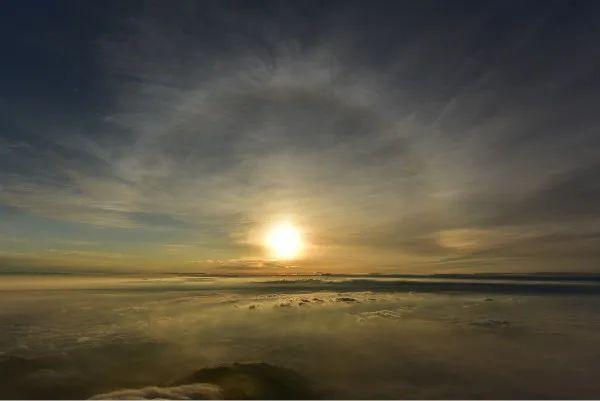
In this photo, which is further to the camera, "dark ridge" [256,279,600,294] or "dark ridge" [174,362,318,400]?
"dark ridge" [256,279,600,294]

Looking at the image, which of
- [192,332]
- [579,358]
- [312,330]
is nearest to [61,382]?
[192,332]

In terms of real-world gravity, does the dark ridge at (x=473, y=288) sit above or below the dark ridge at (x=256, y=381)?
above

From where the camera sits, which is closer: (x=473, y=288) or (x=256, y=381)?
(x=256, y=381)

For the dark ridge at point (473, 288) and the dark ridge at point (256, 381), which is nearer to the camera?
the dark ridge at point (256, 381)

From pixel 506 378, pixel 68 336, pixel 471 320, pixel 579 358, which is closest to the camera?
pixel 506 378

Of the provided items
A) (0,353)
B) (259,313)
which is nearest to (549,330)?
(259,313)

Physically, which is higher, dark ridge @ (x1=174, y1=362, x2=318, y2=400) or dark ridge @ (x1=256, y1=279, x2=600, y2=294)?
dark ridge @ (x1=256, y1=279, x2=600, y2=294)

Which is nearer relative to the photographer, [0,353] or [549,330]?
[0,353]

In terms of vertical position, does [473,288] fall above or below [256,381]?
above

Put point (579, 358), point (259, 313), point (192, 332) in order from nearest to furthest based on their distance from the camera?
point (579, 358)
point (192, 332)
point (259, 313)

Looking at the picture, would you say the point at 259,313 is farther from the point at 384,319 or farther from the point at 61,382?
the point at 61,382
